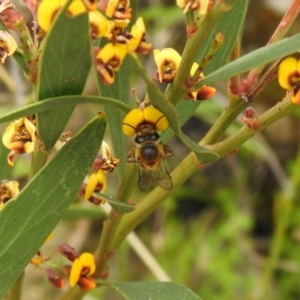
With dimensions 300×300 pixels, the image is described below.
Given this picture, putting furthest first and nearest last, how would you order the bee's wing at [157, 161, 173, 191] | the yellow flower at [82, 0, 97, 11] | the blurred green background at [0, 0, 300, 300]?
1. the blurred green background at [0, 0, 300, 300]
2. the bee's wing at [157, 161, 173, 191]
3. the yellow flower at [82, 0, 97, 11]

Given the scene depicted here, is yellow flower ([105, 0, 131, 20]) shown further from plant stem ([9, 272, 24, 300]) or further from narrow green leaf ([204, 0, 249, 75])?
plant stem ([9, 272, 24, 300])

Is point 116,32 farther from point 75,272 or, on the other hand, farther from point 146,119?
point 75,272

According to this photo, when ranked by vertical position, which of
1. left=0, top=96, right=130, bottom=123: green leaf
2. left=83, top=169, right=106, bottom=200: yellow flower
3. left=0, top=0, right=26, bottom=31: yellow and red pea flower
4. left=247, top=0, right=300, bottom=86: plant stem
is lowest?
left=83, top=169, right=106, bottom=200: yellow flower

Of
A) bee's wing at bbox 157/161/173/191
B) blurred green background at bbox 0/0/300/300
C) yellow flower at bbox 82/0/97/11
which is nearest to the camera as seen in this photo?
yellow flower at bbox 82/0/97/11

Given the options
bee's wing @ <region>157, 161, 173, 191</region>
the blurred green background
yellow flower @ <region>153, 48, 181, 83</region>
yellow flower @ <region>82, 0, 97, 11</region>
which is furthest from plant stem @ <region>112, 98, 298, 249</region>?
the blurred green background

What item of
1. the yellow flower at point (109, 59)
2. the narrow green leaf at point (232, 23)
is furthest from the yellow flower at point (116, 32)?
the narrow green leaf at point (232, 23)

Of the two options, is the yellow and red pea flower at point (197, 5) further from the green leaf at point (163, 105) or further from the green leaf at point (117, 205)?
the green leaf at point (117, 205)
